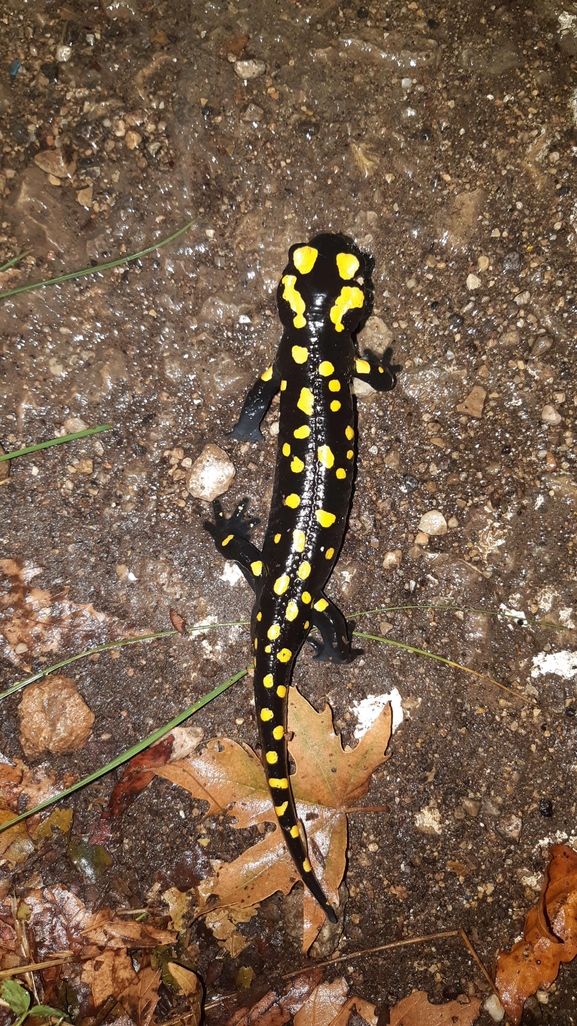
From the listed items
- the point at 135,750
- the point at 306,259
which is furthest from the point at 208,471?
the point at 135,750

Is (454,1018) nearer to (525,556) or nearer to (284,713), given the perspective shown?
(284,713)

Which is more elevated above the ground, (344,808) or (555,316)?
(555,316)

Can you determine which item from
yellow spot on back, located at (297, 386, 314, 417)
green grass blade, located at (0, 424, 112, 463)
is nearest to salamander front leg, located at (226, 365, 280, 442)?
yellow spot on back, located at (297, 386, 314, 417)

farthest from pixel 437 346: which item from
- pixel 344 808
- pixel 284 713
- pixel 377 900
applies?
pixel 377 900

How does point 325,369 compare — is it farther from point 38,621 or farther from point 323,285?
point 38,621

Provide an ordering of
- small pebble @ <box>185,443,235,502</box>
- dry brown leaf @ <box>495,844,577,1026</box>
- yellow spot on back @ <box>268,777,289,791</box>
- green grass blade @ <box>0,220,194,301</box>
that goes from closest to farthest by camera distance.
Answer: yellow spot on back @ <box>268,777,289,791</box> → dry brown leaf @ <box>495,844,577,1026</box> → green grass blade @ <box>0,220,194,301</box> → small pebble @ <box>185,443,235,502</box>

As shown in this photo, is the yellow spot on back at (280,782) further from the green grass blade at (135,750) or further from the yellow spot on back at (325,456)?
the yellow spot on back at (325,456)

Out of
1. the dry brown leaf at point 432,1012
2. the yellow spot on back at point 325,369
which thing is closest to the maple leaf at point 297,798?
the dry brown leaf at point 432,1012

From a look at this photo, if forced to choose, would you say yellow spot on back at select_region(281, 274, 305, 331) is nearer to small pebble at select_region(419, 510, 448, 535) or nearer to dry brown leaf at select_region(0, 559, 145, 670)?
small pebble at select_region(419, 510, 448, 535)
